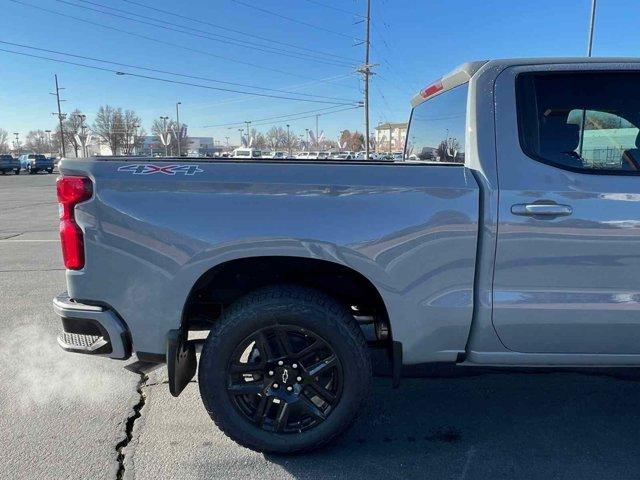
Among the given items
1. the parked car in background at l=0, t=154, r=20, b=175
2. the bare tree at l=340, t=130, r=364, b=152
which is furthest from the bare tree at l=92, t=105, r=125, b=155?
the bare tree at l=340, t=130, r=364, b=152

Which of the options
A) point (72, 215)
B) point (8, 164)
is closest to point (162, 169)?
point (72, 215)

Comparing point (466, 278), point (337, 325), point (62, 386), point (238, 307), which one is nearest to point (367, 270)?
point (337, 325)

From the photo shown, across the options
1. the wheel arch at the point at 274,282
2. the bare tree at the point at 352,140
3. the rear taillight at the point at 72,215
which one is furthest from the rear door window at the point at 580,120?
the bare tree at the point at 352,140

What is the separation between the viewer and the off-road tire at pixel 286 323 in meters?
2.40

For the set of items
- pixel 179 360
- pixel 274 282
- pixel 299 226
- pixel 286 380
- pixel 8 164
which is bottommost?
pixel 286 380

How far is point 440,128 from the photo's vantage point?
317cm

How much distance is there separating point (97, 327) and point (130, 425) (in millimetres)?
840

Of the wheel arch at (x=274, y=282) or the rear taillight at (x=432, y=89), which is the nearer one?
the wheel arch at (x=274, y=282)

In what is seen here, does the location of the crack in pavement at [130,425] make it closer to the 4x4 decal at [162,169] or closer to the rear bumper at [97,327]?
the rear bumper at [97,327]

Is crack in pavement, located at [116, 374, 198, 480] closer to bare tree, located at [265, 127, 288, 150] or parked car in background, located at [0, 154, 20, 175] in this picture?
parked car in background, located at [0, 154, 20, 175]

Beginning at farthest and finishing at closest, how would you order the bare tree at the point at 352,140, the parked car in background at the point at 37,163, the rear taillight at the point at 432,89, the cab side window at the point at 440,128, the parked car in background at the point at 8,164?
the bare tree at the point at 352,140
the parked car in background at the point at 37,163
the parked car in background at the point at 8,164
the rear taillight at the point at 432,89
the cab side window at the point at 440,128

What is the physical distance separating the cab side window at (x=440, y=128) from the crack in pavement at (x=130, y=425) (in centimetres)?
249

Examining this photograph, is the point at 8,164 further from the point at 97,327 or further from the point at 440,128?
the point at 440,128

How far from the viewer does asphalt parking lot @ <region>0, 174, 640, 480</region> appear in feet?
8.18
